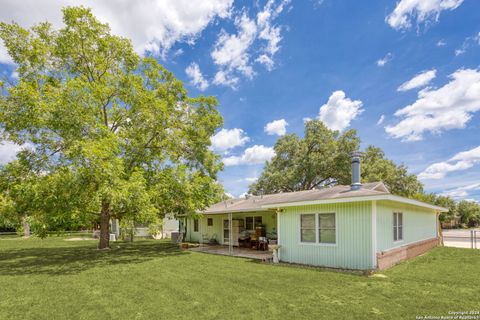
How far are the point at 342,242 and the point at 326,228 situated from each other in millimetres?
732

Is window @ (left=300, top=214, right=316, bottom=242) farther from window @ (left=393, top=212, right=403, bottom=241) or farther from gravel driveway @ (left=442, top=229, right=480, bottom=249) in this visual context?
gravel driveway @ (left=442, top=229, right=480, bottom=249)

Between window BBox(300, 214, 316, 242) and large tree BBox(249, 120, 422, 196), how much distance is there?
21249 millimetres

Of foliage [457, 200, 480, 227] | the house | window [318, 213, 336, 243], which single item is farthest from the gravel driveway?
foliage [457, 200, 480, 227]

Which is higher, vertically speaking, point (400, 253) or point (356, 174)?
point (356, 174)

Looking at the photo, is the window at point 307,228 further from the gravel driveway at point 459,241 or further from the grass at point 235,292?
the gravel driveway at point 459,241

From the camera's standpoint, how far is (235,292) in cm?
682

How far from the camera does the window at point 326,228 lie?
9.98 metres

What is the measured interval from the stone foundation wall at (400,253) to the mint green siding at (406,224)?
0.18 meters

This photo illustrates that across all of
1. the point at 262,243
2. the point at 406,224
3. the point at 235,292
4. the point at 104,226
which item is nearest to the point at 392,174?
the point at 406,224

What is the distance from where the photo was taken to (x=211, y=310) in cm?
557

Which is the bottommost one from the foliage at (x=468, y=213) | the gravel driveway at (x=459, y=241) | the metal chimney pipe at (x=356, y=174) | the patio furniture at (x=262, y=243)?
the foliage at (x=468, y=213)

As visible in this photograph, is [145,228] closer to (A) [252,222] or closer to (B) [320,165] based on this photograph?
(A) [252,222]

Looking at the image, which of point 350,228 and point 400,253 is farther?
point 400,253

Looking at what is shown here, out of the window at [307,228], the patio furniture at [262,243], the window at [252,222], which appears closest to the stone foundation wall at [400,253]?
the window at [307,228]
